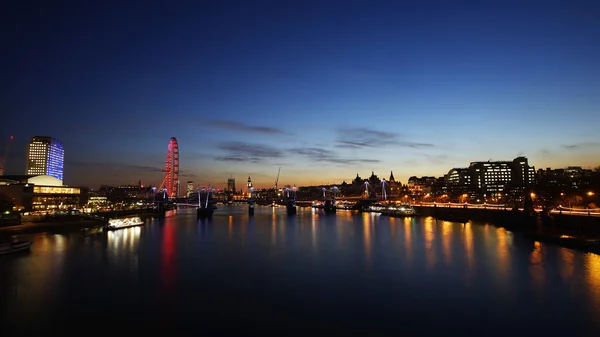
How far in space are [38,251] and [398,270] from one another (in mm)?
28385

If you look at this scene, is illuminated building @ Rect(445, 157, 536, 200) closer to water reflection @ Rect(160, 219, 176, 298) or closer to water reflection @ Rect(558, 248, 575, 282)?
water reflection @ Rect(558, 248, 575, 282)

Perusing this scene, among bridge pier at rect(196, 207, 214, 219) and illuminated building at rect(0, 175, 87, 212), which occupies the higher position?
illuminated building at rect(0, 175, 87, 212)

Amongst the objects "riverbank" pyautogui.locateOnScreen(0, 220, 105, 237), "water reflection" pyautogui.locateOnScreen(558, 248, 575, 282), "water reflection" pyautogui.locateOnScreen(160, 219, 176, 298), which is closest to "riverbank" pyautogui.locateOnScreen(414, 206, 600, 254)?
"water reflection" pyautogui.locateOnScreen(558, 248, 575, 282)

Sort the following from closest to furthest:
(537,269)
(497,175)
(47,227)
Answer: (537,269) → (47,227) → (497,175)

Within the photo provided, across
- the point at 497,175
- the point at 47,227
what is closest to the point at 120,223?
the point at 47,227

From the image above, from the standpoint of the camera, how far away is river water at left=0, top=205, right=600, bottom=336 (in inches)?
550

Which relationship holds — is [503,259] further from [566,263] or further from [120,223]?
[120,223]

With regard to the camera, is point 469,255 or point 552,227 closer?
point 469,255

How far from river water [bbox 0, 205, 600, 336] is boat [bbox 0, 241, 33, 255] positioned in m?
0.86

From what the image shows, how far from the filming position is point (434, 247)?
33.7m

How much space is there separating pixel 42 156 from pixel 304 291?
161 meters

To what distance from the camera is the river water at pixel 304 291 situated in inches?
550

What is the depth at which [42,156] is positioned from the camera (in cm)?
14425

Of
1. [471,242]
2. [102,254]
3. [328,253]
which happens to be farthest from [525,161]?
[102,254]
